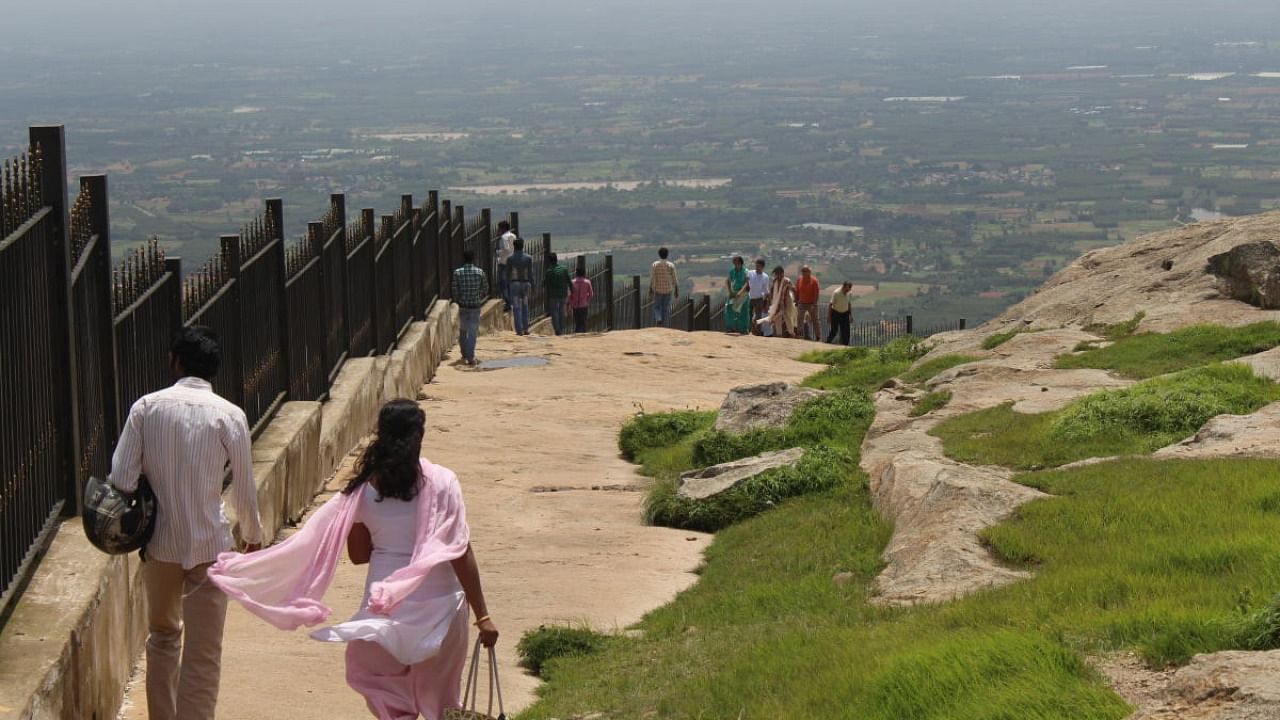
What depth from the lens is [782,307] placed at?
1038 inches

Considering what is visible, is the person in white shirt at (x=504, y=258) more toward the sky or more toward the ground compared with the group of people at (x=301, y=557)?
more toward the ground

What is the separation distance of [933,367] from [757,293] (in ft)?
36.0

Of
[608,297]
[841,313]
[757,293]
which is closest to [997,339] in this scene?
[841,313]

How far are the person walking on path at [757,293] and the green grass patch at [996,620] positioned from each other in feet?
56.0

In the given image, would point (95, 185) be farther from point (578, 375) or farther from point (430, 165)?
point (430, 165)

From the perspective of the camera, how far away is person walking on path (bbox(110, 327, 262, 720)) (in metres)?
6.27

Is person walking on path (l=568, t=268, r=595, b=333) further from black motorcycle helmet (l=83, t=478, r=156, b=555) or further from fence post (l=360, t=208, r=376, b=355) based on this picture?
black motorcycle helmet (l=83, t=478, r=156, b=555)

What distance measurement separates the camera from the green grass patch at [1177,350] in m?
14.0

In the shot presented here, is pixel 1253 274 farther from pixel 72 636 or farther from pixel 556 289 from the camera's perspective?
pixel 72 636

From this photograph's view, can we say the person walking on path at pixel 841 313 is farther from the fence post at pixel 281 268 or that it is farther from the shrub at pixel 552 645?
the shrub at pixel 552 645

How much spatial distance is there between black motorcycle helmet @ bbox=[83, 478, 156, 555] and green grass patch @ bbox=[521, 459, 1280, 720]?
176 cm

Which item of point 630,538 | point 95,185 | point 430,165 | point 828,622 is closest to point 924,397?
point 630,538

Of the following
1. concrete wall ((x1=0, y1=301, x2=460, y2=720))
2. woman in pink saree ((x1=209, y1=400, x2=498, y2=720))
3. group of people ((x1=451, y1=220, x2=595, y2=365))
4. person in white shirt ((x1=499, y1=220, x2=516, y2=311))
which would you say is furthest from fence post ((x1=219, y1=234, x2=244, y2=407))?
person in white shirt ((x1=499, y1=220, x2=516, y2=311))

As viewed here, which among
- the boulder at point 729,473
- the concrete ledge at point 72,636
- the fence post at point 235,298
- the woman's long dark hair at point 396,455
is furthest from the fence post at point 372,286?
the woman's long dark hair at point 396,455
